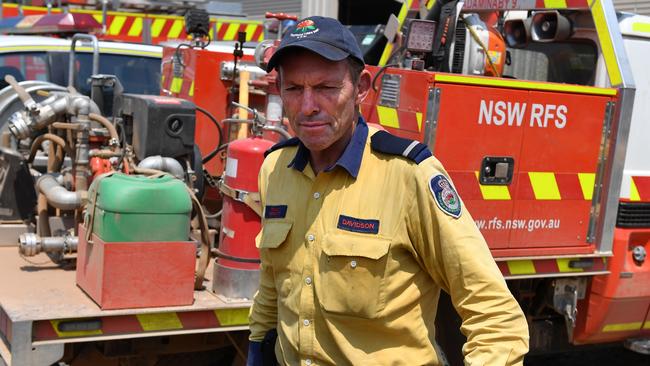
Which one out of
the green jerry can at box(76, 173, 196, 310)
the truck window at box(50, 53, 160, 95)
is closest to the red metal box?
the green jerry can at box(76, 173, 196, 310)

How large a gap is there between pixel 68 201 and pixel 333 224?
7.90 feet

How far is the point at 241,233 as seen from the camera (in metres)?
3.94

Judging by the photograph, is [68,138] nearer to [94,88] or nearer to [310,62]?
[94,88]

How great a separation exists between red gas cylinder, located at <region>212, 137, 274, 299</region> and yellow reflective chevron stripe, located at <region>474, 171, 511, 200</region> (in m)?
1.07

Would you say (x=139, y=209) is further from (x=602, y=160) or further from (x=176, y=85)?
(x=602, y=160)

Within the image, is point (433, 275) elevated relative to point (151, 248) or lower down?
elevated

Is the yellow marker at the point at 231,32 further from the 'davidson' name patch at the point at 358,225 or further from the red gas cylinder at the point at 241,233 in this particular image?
the 'davidson' name patch at the point at 358,225

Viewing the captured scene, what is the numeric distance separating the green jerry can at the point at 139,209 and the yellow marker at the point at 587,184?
2.02 meters

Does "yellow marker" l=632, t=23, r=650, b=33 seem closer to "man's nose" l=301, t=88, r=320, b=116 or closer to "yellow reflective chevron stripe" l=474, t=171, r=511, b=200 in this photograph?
"yellow reflective chevron stripe" l=474, t=171, r=511, b=200

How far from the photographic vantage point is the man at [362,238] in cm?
207

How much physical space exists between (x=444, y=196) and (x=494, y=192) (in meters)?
2.26

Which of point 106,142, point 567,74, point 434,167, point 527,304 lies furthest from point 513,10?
point 434,167

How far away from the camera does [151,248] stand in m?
3.62

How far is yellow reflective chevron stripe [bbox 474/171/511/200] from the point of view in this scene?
4250mm
